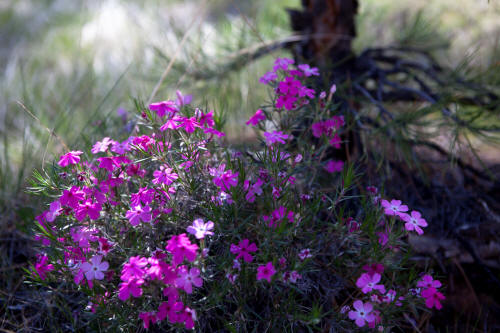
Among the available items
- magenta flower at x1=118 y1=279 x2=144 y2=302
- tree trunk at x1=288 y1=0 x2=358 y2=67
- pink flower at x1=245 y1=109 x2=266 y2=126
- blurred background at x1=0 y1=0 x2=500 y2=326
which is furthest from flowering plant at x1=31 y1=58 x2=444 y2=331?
tree trunk at x1=288 y1=0 x2=358 y2=67

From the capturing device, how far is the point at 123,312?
1234 millimetres

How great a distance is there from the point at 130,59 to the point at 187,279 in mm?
3943

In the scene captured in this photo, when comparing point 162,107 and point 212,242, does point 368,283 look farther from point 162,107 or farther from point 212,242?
point 162,107

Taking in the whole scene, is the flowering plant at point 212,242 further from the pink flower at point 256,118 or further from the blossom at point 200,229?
the pink flower at point 256,118

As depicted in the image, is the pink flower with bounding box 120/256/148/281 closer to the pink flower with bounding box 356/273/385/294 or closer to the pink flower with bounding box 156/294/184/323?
the pink flower with bounding box 156/294/184/323

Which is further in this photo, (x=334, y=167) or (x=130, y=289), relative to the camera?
(x=334, y=167)

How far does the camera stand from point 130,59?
180 inches

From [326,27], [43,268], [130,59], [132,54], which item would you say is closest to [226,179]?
[43,268]

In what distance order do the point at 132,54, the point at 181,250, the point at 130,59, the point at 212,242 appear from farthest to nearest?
1. the point at 130,59
2. the point at 132,54
3. the point at 212,242
4. the point at 181,250

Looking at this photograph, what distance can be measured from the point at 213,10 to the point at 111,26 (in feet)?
5.09

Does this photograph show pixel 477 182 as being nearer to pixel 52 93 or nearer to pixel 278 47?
pixel 278 47

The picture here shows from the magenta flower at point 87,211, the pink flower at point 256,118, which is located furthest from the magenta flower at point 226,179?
the magenta flower at point 87,211

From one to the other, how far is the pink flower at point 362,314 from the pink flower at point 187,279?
450 millimetres

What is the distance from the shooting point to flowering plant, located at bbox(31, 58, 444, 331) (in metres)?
1.17
